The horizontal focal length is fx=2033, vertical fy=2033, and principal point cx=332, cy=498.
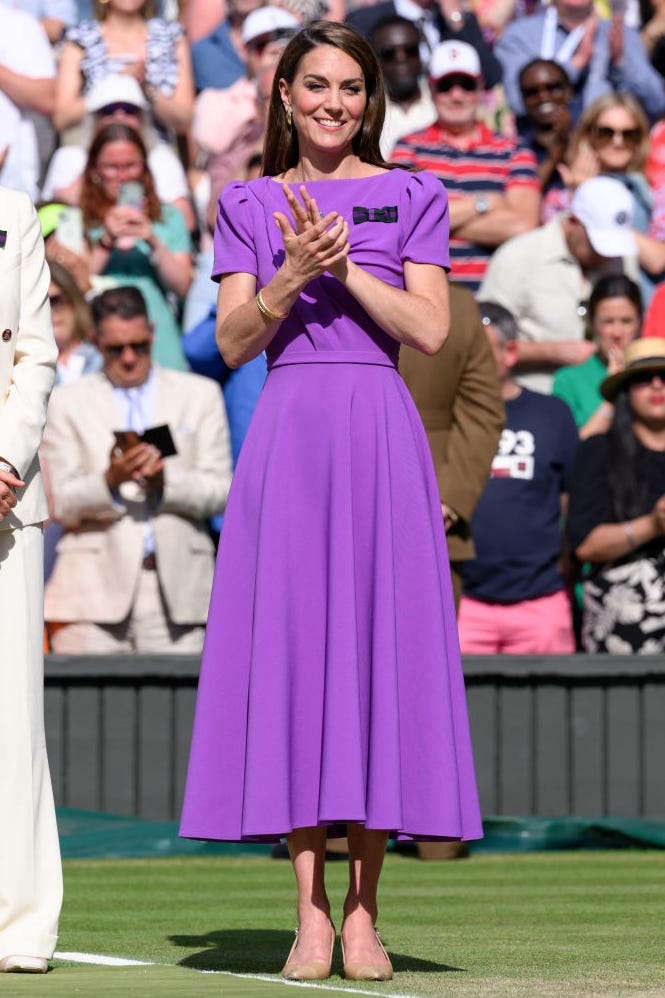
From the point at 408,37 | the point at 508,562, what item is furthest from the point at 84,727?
the point at 408,37

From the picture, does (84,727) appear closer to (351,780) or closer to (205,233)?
(205,233)

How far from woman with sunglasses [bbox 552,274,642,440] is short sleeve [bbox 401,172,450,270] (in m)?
6.03

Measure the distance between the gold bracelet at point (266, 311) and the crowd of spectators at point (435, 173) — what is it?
483 centimetres

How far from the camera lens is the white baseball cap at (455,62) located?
40.4 feet

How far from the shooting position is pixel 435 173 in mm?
11453

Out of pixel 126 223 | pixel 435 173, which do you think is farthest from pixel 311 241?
pixel 126 223

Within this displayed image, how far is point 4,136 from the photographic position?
42.1 ft

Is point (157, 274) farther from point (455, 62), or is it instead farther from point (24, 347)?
point (24, 347)

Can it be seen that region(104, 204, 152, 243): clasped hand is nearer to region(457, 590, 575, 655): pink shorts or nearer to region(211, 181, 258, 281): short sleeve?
region(457, 590, 575, 655): pink shorts

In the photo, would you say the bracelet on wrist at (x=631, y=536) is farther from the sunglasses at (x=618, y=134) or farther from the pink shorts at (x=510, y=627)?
the sunglasses at (x=618, y=134)

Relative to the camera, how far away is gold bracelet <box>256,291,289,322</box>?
503 cm

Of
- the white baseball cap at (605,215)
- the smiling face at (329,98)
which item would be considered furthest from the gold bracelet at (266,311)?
the white baseball cap at (605,215)

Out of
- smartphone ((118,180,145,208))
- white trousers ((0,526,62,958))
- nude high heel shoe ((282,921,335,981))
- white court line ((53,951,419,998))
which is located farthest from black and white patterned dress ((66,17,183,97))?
nude high heel shoe ((282,921,335,981))

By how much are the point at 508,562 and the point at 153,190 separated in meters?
3.41
